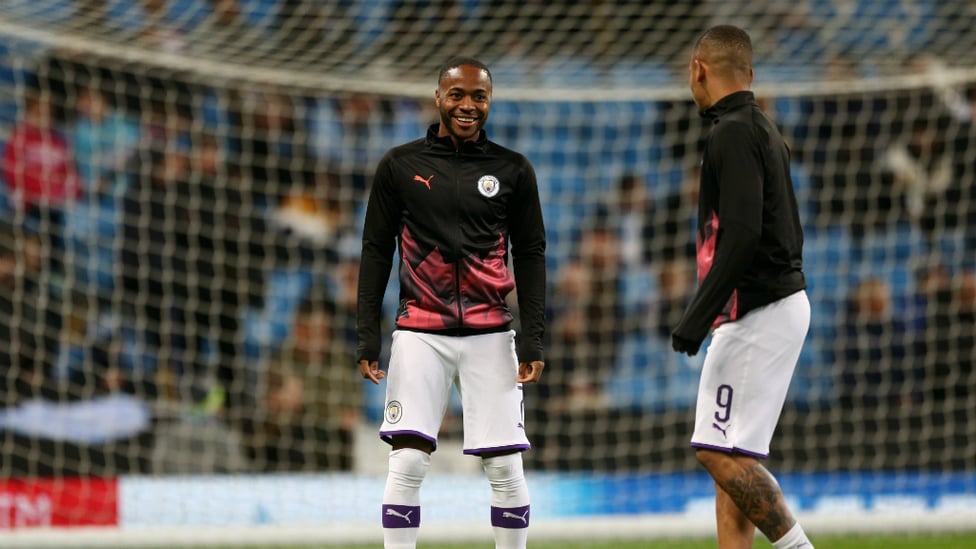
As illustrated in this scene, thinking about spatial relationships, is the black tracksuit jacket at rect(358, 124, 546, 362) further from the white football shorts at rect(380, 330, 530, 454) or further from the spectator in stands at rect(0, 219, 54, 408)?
the spectator in stands at rect(0, 219, 54, 408)

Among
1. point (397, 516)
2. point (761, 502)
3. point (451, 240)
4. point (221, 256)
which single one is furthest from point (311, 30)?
point (761, 502)

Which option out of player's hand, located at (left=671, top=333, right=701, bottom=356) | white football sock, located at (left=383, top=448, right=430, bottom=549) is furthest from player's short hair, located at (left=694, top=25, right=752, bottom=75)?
white football sock, located at (left=383, top=448, right=430, bottom=549)

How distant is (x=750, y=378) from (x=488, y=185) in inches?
37.4

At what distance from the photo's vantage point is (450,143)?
4.01 m

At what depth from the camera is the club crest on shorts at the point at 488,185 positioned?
13.0 feet

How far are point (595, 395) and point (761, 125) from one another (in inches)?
167

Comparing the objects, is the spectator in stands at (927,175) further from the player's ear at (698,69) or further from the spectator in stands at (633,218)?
the player's ear at (698,69)

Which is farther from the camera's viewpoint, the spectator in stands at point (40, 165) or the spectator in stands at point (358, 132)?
the spectator in stands at point (358, 132)

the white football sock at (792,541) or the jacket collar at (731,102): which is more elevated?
the jacket collar at (731,102)

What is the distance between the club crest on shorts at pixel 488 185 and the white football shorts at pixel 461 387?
1.35 ft

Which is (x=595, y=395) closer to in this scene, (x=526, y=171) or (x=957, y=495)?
(x=957, y=495)

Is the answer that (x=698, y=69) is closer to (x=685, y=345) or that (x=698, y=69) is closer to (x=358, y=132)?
(x=685, y=345)

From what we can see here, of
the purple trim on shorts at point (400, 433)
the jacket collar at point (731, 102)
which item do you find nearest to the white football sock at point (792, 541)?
the purple trim on shorts at point (400, 433)

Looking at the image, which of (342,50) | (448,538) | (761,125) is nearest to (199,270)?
(342,50)
